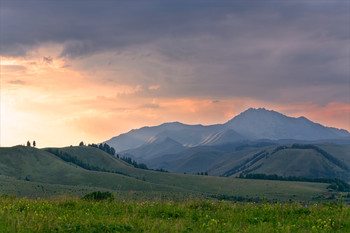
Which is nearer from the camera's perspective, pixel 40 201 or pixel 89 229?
pixel 89 229

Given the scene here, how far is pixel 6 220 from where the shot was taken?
13.8 meters

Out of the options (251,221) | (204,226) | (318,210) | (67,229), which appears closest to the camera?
(67,229)

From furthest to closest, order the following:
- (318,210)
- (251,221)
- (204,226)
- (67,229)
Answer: (318,210) < (251,221) < (204,226) < (67,229)

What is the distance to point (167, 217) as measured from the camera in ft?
52.2

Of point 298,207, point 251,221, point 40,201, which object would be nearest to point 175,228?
point 251,221

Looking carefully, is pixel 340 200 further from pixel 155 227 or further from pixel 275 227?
pixel 155 227

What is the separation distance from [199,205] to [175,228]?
544cm

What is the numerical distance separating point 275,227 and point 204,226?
9.94ft

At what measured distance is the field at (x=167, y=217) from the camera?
43.1 ft

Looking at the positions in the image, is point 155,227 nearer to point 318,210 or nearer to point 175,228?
point 175,228

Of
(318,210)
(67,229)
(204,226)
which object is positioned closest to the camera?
(67,229)

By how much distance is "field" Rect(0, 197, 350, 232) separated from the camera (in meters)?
13.1

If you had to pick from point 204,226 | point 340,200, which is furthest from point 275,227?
point 340,200

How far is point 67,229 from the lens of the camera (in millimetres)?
12766
